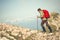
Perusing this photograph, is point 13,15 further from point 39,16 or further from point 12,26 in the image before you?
point 39,16

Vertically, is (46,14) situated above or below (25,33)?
above

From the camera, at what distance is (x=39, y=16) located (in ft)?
6.97

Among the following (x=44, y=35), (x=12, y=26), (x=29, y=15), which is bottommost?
(x=44, y=35)

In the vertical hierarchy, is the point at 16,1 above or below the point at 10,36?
above

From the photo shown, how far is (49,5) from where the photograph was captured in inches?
86.2

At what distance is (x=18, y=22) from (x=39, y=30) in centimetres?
29

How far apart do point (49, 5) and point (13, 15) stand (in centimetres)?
50

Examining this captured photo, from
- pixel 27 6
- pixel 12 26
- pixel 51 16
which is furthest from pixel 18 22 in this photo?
pixel 51 16

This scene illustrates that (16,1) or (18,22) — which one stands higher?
(16,1)

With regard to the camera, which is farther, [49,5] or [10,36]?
[49,5]

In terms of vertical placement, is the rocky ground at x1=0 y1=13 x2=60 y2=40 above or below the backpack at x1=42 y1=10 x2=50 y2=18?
below

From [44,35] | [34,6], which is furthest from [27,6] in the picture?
[44,35]

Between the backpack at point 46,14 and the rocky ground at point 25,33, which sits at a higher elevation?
the backpack at point 46,14

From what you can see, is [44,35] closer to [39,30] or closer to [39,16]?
[39,30]
